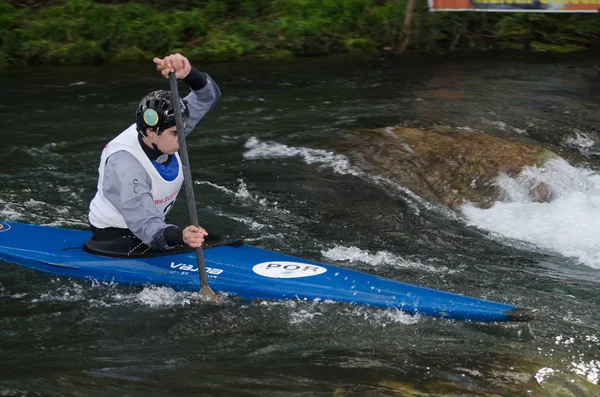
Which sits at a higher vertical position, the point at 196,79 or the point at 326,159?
the point at 196,79

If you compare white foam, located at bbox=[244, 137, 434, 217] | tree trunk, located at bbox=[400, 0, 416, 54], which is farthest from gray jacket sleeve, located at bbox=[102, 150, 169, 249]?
tree trunk, located at bbox=[400, 0, 416, 54]

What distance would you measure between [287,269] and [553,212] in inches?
118

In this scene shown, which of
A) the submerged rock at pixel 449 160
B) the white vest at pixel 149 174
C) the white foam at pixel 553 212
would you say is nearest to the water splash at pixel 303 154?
the submerged rock at pixel 449 160

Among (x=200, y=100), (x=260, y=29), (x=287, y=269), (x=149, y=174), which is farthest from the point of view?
(x=260, y=29)

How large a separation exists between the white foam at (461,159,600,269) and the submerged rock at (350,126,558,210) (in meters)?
0.10

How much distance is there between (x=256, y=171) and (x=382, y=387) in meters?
4.17

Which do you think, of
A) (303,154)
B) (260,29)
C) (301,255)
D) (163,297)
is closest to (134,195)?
(163,297)

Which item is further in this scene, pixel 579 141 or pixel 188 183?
pixel 579 141

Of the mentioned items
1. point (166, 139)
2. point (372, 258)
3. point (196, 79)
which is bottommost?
point (372, 258)

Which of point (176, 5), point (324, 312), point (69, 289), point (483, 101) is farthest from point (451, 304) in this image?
point (176, 5)

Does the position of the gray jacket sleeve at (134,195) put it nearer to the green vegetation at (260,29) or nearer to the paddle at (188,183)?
the paddle at (188,183)

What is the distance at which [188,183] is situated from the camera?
4.58 m

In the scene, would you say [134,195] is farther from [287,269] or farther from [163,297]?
[287,269]

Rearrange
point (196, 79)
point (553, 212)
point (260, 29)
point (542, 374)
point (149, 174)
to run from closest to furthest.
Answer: point (542, 374) → point (149, 174) → point (196, 79) → point (553, 212) → point (260, 29)
